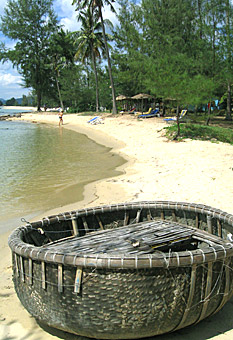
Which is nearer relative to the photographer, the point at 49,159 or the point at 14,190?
the point at 14,190

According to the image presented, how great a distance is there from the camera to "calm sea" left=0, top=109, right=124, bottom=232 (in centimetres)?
775

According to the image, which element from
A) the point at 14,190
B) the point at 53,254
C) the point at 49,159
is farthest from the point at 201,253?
the point at 49,159

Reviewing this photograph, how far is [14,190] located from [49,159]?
17.9ft

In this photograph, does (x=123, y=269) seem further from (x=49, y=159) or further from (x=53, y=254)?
(x=49, y=159)

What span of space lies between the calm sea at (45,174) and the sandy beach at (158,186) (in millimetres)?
596

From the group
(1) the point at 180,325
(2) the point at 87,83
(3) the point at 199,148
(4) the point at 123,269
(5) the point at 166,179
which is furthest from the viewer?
(2) the point at 87,83

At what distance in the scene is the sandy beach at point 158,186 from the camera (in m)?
3.17

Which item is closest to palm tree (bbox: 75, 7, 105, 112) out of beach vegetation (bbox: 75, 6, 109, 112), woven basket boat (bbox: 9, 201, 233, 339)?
beach vegetation (bbox: 75, 6, 109, 112)

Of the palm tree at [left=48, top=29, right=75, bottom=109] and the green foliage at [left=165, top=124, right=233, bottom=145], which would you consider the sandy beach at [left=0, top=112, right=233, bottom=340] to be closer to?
the green foliage at [left=165, top=124, right=233, bottom=145]

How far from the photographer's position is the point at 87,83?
4481cm

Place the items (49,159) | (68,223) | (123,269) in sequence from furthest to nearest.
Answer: (49,159) → (68,223) → (123,269)

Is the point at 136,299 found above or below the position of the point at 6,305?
above

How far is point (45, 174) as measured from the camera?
11.3m

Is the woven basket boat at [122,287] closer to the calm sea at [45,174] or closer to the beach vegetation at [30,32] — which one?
the calm sea at [45,174]
